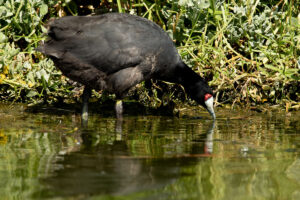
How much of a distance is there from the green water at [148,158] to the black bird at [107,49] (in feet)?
1.44

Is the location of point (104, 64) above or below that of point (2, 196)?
above

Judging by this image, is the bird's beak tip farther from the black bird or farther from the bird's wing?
the bird's wing

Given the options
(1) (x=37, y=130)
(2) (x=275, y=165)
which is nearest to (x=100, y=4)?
(1) (x=37, y=130)

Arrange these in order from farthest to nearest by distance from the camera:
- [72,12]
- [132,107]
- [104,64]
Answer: [72,12], [132,107], [104,64]

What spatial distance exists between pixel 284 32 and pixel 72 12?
8.78ft

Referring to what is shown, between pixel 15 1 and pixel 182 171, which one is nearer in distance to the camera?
pixel 182 171

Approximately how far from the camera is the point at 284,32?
271 inches

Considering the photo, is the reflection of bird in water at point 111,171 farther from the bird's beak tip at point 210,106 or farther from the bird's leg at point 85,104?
the bird's beak tip at point 210,106

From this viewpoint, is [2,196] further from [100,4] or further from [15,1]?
[100,4]

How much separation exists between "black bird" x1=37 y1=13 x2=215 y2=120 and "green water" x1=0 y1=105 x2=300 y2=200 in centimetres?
44

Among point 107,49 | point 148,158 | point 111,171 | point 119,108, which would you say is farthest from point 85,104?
point 111,171

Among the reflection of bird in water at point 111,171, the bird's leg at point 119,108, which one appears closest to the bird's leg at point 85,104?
the bird's leg at point 119,108

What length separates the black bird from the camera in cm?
542

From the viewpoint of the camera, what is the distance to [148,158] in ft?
12.4
